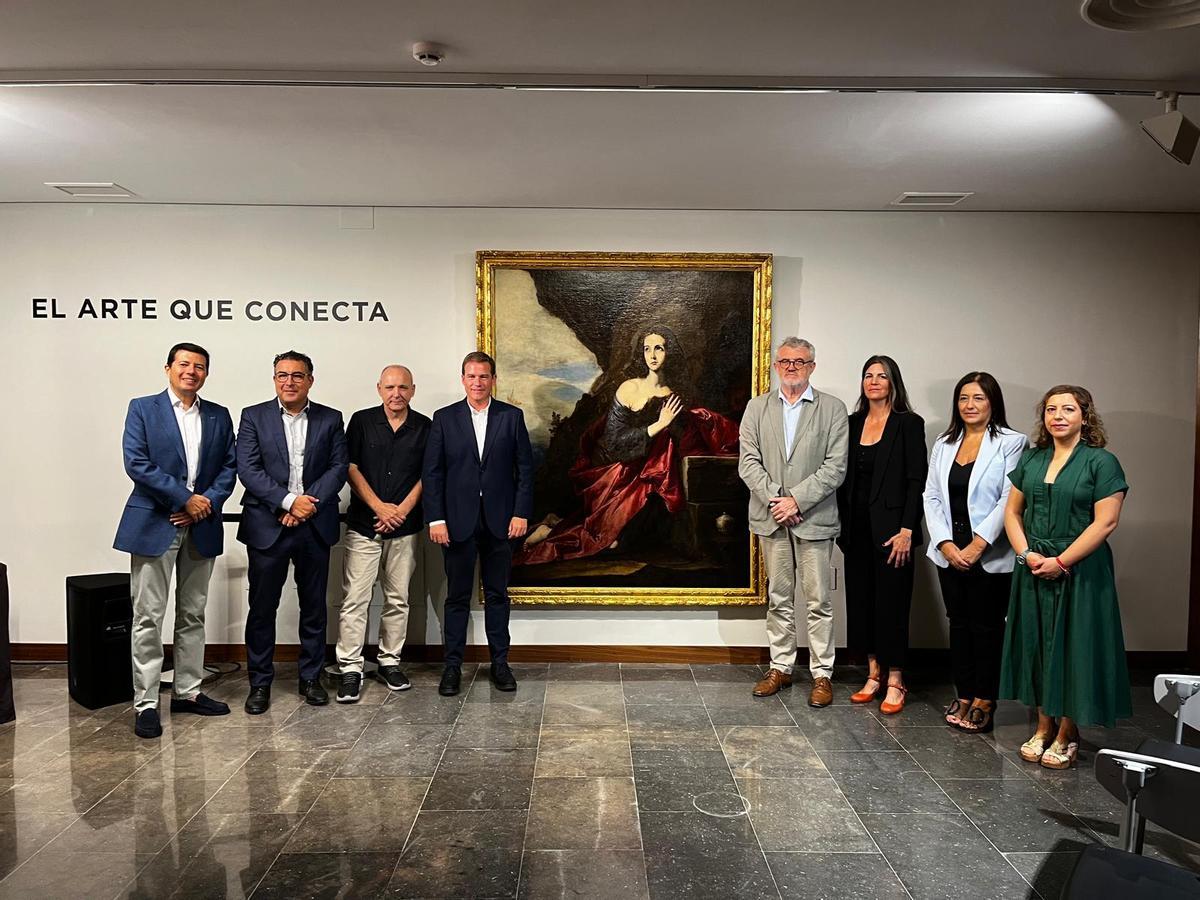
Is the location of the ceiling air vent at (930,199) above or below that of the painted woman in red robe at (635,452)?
above

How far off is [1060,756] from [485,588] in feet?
10.1

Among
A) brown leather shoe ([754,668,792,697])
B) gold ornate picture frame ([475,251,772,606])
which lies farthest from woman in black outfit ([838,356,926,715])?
gold ornate picture frame ([475,251,772,606])

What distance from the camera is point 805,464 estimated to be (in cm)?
506

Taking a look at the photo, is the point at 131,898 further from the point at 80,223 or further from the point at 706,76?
the point at 80,223

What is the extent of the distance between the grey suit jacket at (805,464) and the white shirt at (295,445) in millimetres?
2479

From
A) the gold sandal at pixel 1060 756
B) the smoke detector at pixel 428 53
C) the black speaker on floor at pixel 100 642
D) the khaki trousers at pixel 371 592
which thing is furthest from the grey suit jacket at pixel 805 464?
the black speaker on floor at pixel 100 642

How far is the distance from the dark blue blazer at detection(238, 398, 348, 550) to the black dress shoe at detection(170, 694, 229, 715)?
0.85 metres

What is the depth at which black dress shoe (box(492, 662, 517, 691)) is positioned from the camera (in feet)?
17.2

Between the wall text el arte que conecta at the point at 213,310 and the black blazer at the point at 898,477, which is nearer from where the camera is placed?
the black blazer at the point at 898,477

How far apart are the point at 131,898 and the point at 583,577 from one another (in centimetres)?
330

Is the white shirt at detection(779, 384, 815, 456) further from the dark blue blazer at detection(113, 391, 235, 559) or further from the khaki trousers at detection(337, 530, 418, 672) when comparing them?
the dark blue blazer at detection(113, 391, 235, 559)

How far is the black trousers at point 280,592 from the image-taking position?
193 inches

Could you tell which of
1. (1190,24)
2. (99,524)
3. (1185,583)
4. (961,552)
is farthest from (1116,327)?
(99,524)

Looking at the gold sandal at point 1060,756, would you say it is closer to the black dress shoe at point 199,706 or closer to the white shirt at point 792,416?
the white shirt at point 792,416
